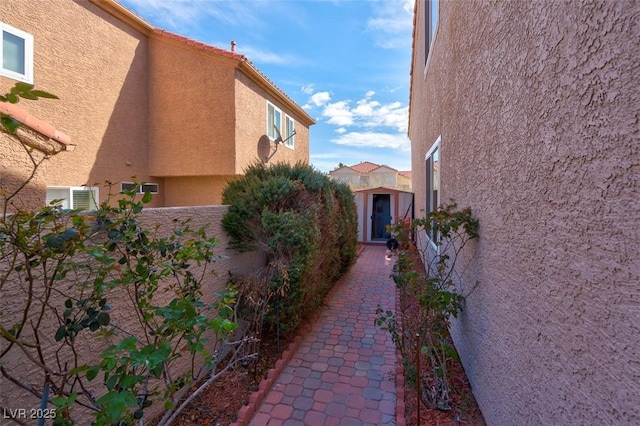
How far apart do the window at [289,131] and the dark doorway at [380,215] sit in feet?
19.8

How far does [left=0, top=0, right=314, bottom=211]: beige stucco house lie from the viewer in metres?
7.67

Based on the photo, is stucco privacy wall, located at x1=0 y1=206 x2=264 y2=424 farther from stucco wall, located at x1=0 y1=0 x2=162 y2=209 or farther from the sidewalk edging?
stucco wall, located at x1=0 y1=0 x2=162 y2=209

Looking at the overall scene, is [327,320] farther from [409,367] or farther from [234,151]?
[234,151]

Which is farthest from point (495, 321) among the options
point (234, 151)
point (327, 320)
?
point (234, 151)

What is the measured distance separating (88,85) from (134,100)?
1.70 m

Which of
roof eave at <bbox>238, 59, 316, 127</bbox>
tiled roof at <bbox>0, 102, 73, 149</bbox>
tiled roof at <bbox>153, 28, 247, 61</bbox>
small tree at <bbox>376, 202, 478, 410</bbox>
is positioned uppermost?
tiled roof at <bbox>153, 28, 247, 61</bbox>

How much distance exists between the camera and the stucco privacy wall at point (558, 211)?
129 cm

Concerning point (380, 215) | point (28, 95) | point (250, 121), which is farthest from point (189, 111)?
point (380, 215)

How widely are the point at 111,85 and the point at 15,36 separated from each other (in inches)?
102

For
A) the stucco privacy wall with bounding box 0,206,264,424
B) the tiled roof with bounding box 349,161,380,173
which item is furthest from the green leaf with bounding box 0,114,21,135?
the tiled roof with bounding box 349,161,380,173

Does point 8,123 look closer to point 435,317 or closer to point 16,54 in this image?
point 435,317

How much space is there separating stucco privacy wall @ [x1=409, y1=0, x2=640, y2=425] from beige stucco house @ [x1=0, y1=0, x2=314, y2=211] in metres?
9.27

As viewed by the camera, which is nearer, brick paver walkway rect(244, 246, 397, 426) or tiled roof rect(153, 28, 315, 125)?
brick paver walkway rect(244, 246, 397, 426)

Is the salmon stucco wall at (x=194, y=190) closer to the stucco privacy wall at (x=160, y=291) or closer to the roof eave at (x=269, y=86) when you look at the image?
the roof eave at (x=269, y=86)
